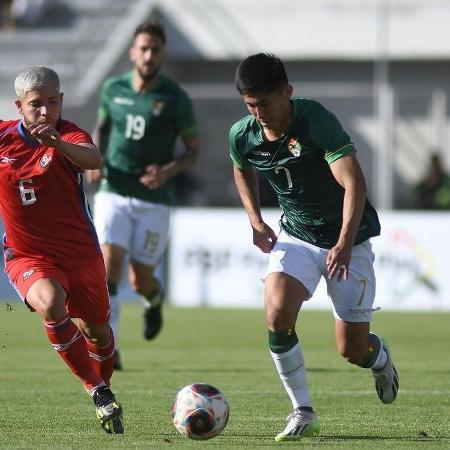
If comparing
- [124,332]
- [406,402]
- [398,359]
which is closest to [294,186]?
[406,402]

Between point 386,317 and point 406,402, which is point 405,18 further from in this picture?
point 406,402

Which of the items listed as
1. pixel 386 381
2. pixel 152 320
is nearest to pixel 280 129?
pixel 386 381

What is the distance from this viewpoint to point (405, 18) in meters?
27.3

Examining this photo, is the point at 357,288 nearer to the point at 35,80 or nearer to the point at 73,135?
the point at 73,135

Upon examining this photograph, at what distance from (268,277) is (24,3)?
21940 mm

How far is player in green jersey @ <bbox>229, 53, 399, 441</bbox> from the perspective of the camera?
7055mm

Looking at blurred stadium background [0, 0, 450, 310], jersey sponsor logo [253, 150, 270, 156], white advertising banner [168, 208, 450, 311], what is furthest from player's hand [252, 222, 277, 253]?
blurred stadium background [0, 0, 450, 310]

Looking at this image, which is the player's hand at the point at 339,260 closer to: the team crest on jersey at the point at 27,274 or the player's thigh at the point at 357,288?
the player's thigh at the point at 357,288

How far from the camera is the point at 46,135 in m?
6.77

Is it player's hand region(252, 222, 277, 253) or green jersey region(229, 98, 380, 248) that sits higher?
green jersey region(229, 98, 380, 248)

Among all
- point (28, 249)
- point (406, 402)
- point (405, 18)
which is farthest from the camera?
point (405, 18)

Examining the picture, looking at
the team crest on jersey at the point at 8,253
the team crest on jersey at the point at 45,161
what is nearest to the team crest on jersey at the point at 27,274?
the team crest on jersey at the point at 8,253

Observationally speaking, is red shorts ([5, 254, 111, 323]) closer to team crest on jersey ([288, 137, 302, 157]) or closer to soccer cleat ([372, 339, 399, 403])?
team crest on jersey ([288, 137, 302, 157])

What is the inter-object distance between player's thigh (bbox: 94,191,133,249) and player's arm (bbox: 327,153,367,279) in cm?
450
